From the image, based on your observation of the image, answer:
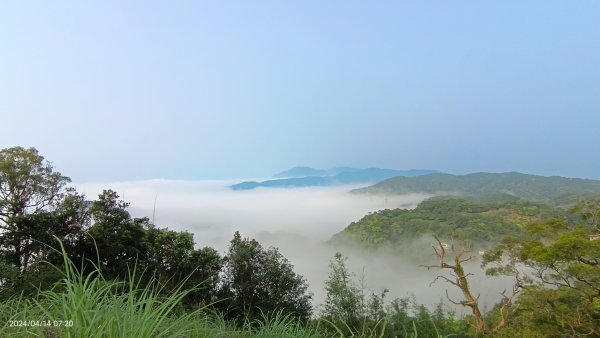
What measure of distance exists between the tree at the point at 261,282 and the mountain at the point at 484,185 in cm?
8546

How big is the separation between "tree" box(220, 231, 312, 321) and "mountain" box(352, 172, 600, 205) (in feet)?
280

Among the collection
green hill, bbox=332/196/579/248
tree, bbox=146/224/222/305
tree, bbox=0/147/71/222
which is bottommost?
green hill, bbox=332/196/579/248

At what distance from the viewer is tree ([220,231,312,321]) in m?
14.2

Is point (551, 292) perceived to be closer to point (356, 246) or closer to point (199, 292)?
point (199, 292)

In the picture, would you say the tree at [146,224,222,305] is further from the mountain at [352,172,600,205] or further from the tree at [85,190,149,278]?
the mountain at [352,172,600,205]

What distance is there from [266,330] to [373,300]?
38.7 ft

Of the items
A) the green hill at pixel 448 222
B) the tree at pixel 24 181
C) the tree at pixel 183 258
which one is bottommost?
the green hill at pixel 448 222

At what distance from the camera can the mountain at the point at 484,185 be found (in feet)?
298

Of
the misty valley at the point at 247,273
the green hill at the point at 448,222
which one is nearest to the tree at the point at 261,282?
the misty valley at the point at 247,273

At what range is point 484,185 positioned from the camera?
113250 mm

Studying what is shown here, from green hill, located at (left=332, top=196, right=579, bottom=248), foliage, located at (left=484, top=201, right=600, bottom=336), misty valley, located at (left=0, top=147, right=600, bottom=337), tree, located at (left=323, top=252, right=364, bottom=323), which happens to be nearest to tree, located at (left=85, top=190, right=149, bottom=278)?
misty valley, located at (left=0, top=147, right=600, bottom=337)

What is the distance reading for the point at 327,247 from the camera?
6031cm

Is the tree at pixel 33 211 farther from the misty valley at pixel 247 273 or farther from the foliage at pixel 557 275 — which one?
the foliage at pixel 557 275

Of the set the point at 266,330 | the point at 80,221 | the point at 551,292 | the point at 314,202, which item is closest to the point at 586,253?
the point at 551,292
